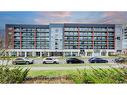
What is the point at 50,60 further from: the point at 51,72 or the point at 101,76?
the point at 101,76

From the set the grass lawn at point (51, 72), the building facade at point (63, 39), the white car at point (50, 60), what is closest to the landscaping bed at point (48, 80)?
the grass lawn at point (51, 72)

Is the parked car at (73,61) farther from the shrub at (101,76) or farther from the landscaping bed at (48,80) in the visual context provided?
the landscaping bed at (48,80)

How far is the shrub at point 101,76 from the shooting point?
25.3 ft

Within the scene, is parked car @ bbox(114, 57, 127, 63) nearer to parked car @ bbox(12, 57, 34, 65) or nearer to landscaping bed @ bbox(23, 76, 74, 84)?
landscaping bed @ bbox(23, 76, 74, 84)

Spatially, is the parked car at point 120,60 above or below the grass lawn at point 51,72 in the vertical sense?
above

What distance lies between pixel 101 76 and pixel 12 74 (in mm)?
1687

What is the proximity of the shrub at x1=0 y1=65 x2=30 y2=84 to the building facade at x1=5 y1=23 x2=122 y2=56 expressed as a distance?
0.94 feet

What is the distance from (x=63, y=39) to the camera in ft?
25.8

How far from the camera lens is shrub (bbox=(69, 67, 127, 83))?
25.3 ft

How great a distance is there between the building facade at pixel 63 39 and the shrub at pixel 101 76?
0.33 m

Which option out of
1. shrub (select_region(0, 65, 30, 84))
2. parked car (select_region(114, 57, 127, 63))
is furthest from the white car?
parked car (select_region(114, 57, 127, 63))

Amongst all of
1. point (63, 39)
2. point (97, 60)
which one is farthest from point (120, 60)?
point (63, 39)
